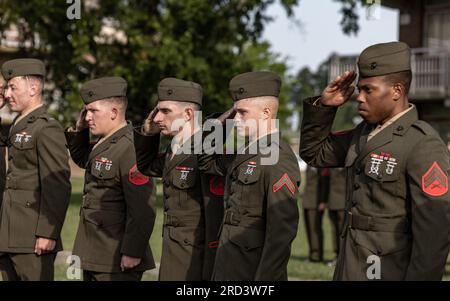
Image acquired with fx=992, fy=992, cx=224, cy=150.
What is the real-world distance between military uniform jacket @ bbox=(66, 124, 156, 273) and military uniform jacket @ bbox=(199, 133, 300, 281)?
1110 millimetres

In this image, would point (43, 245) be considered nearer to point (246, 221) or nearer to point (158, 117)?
point (158, 117)

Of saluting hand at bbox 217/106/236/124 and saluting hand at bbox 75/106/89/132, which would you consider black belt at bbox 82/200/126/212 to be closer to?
saluting hand at bbox 75/106/89/132

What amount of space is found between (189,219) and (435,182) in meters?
2.40

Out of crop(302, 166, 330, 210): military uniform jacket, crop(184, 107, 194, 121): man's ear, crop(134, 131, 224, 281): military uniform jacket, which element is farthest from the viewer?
crop(302, 166, 330, 210): military uniform jacket

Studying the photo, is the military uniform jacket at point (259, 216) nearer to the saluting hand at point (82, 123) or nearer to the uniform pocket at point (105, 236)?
the uniform pocket at point (105, 236)

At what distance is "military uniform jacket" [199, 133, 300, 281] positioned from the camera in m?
5.94

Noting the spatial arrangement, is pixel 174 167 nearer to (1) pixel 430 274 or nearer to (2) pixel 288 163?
(2) pixel 288 163

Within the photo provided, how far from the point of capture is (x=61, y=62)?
76.2 feet

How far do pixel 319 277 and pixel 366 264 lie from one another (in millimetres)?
7245

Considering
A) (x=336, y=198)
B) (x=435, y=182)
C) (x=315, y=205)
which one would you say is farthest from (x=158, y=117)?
(x=315, y=205)

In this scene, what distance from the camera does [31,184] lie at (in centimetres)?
786

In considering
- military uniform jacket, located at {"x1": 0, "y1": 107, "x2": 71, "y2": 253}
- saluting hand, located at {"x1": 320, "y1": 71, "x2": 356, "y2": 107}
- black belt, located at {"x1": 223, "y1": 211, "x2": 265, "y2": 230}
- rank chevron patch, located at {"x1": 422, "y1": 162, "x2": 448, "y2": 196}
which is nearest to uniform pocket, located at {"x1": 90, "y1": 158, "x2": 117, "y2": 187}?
military uniform jacket, located at {"x1": 0, "y1": 107, "x2": 71, "y2": 253}

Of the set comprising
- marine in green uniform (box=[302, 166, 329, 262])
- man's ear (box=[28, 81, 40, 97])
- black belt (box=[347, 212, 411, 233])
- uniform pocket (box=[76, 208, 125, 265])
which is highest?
man's ear (box=[28, 81, 40, 97])
